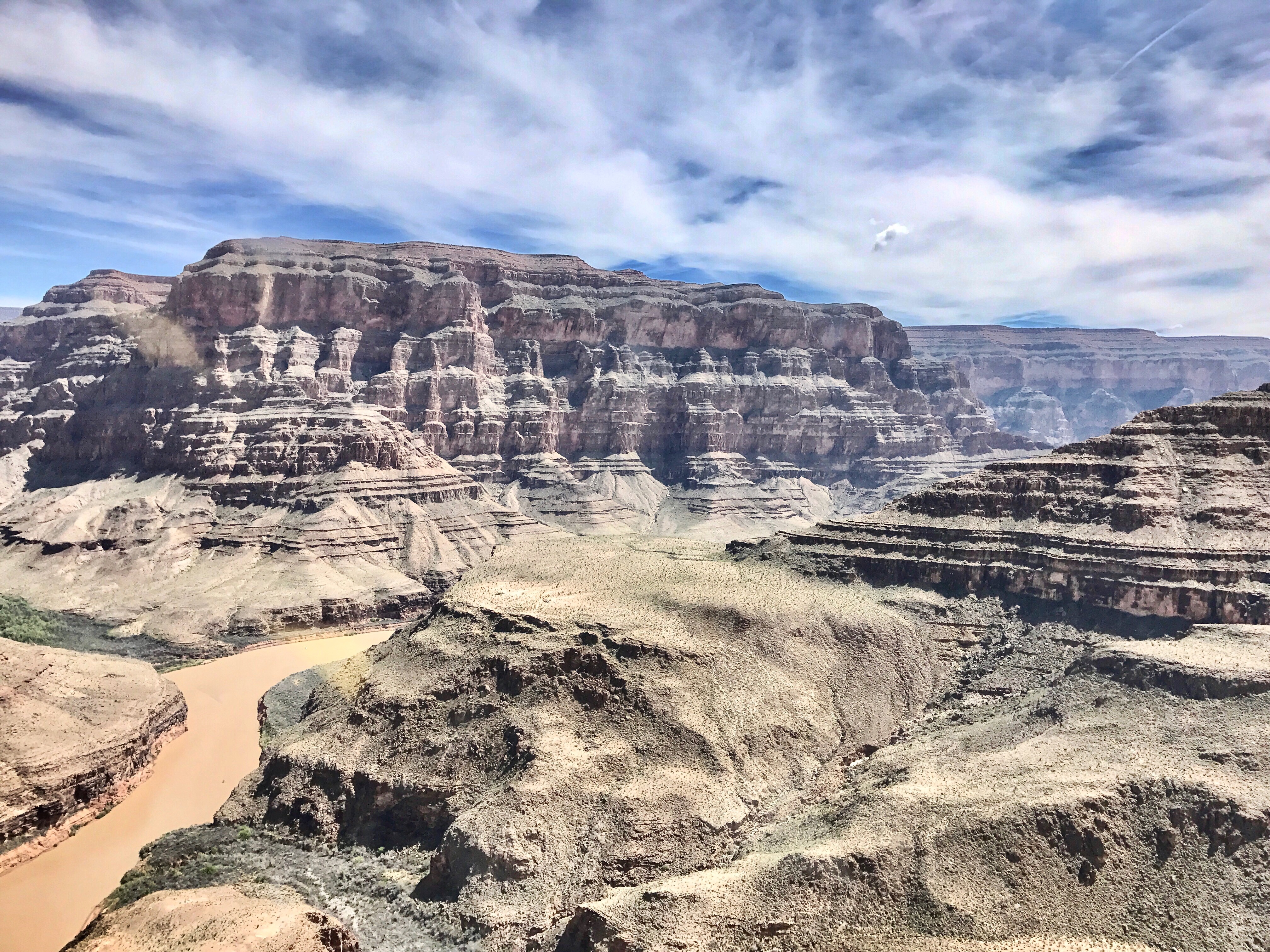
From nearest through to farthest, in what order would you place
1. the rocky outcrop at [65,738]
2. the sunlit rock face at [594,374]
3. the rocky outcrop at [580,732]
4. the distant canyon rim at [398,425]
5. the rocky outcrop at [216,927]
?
the rocky outcrop at [216,927] → the rocky outcrop at [580,732] → the rocky outcrop at [65,738] → the distant canyon rim at [398,425] → the sunlit rock face at [594,374]

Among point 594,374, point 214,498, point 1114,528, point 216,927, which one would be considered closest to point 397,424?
point 214,498

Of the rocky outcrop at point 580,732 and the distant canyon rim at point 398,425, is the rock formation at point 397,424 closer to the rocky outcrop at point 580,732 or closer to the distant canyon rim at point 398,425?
the distant canyon rim at point 398,425

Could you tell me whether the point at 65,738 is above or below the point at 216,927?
above

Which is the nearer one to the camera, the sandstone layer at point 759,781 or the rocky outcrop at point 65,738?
the sandstone layer at point 759,781

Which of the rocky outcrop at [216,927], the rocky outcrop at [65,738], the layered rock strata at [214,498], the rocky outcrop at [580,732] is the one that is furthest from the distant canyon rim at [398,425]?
the rocky outcrop at [216,927]

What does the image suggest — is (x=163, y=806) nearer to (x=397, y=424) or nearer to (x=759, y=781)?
(x=759, y=781)
